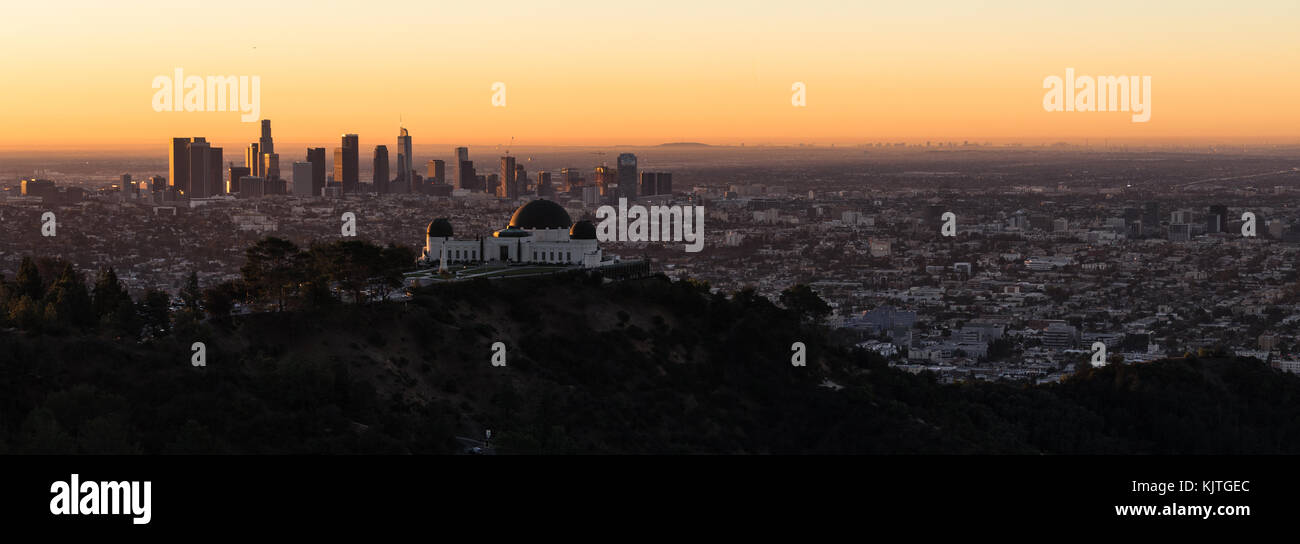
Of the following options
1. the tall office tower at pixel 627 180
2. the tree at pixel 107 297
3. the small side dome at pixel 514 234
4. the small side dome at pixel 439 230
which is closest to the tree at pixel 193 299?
the tree at pixel 107 297

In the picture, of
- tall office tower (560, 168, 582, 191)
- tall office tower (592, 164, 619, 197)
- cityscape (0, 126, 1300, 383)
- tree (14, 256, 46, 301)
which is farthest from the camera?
tall office tower (560, 168, 582, 191)

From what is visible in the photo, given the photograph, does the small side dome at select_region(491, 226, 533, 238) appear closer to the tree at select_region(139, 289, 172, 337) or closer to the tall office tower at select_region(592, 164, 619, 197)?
the tree at select_region(139, 289, 172, 337)

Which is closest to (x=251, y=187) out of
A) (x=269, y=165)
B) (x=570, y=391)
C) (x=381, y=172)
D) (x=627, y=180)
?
(x=381, y=172)

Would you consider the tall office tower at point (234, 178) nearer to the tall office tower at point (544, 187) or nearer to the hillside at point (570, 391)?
the tall office tower at point (544, 187)

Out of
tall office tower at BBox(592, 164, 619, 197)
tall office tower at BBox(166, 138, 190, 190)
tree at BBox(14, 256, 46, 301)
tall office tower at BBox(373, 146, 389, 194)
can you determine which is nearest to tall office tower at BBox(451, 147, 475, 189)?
tall office tower at BBox(373, 146, 389, 194)

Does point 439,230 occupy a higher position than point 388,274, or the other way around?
point 439,230

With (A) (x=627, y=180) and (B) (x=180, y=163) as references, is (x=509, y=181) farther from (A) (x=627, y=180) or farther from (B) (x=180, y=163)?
(B) (x=180, y=163)

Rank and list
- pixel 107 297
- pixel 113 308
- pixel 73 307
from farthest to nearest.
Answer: pixel 107 297 → pixel 113 308 → pixel 73 307
